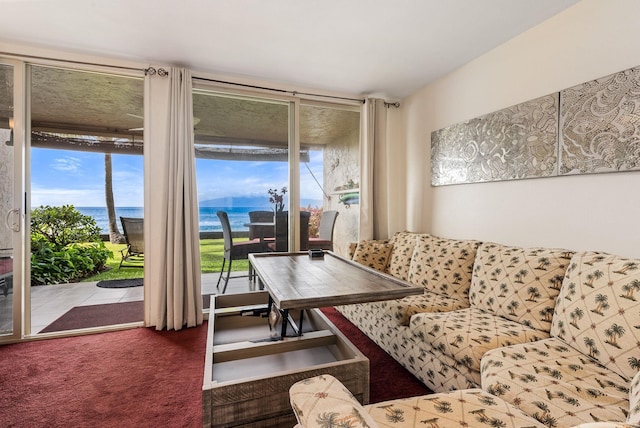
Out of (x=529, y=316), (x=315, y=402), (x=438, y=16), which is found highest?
(x=438, y=16)

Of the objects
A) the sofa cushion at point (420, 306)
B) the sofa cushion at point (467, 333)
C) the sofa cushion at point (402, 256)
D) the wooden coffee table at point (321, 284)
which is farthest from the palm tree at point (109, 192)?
the sofa cushion at point (467, 333)

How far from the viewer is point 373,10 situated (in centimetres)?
192

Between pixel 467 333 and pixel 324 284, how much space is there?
0.83 metres

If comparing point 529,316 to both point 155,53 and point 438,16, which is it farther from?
point 155,53

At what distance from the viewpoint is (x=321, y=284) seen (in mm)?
1542

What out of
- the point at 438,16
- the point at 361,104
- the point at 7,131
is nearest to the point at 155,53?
the point at 7,131

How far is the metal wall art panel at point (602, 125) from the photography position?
1.53m

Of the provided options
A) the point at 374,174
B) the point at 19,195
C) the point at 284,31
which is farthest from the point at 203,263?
the point at 284,31

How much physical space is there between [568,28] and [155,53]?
3.09 metres

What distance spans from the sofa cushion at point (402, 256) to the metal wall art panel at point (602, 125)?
129cm

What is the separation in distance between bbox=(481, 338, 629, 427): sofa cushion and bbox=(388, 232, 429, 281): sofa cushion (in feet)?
4.16

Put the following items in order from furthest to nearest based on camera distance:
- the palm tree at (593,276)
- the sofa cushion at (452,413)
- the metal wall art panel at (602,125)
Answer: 1. the metal wall art panel at (602,125)
2. the palm tree at (593,276)
3. the sofa cushion at (452,413)

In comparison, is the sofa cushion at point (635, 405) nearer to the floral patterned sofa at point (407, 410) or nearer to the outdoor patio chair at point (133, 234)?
the floral patterned sofa at point (407, 410)

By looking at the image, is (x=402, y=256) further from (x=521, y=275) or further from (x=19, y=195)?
(x=19, y=195)
